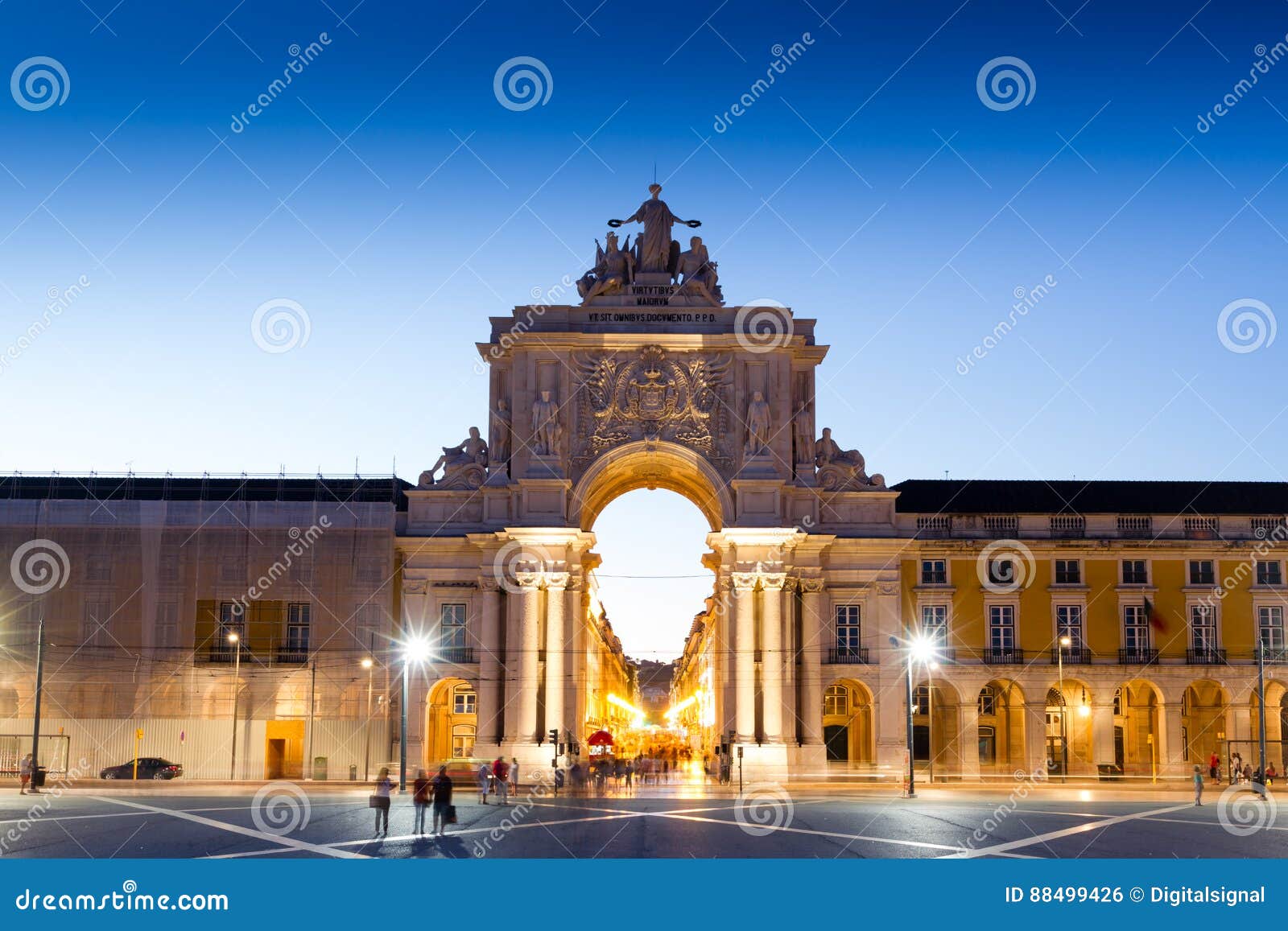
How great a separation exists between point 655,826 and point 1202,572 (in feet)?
142

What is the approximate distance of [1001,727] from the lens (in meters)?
71.9

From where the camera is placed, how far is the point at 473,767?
57812mm

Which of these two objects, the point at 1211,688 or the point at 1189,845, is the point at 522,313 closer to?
the point at 1211,688

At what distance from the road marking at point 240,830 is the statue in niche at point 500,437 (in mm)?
27220

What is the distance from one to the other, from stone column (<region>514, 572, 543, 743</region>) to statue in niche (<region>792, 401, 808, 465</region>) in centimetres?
1414

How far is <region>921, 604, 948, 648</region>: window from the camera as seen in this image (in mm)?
71188

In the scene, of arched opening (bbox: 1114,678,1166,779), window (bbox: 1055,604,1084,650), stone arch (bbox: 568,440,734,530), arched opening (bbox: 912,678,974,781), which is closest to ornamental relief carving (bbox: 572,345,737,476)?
stone arch (bbox: 568,440,734,530)

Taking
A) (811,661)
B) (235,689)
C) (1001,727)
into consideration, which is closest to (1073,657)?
(1001,727)

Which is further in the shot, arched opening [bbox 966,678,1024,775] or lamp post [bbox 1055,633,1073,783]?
arched opening [bbox 966,678,1024,775]

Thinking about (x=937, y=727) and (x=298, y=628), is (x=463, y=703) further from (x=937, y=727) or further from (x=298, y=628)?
(x=937, y=727)

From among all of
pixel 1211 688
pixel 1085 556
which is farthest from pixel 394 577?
pixel 1211 688

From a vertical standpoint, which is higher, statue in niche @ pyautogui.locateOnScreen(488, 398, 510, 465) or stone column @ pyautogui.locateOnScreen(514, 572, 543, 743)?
statue in niche @ pyautogui.locateOnScreen(488, 398, 510, 465)

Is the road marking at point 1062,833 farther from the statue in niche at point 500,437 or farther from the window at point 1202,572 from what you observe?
the statue in niche at point 500,437

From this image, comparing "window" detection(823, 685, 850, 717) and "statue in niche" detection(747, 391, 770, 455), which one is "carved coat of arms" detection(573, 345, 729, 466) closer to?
"statue in niche" detection(747, 391, 770, 455)
